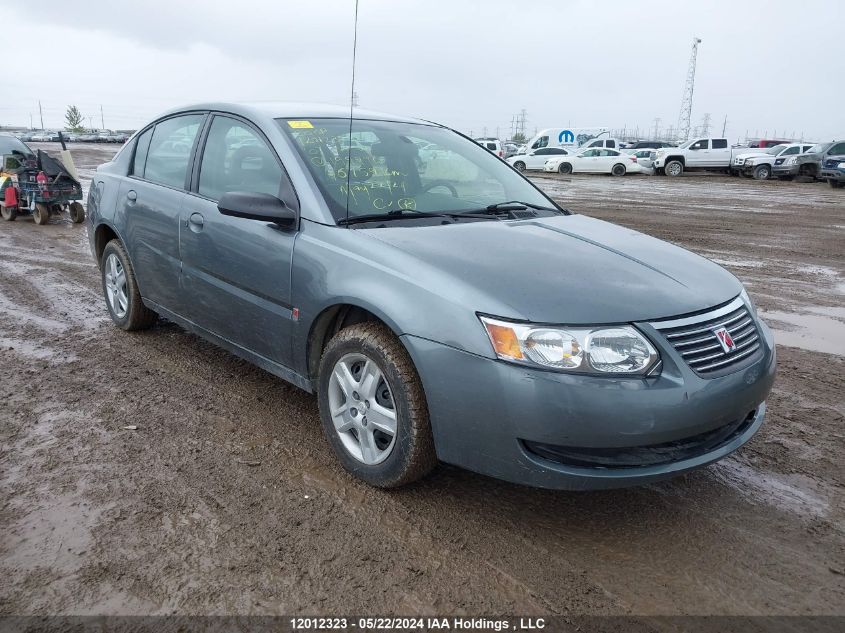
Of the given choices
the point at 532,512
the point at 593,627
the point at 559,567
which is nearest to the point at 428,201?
the point at 532,512

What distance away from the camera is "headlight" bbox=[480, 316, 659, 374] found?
8.32 ft

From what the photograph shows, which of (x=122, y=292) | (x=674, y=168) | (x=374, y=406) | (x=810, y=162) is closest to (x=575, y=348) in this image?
(x=374, y=406)

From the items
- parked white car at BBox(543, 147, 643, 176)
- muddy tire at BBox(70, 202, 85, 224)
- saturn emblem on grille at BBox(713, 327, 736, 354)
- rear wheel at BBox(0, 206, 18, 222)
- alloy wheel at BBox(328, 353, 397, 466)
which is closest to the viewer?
saturn emblem on grille at BBox(713, 327, 736, 354)

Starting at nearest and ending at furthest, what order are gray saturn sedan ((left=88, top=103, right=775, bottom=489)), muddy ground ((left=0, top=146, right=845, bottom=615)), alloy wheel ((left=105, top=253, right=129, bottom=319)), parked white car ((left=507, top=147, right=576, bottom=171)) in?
muddy ground ((left=0, top=146, right=845, bottom=615))
gray saturn sedan ((left=88, top=103, right=775, bottom=489))
alloy wheel ((left=105, top=253, right=129, bottom=319))
parked white car ((left=507, top=147, right=576, bottom=171))

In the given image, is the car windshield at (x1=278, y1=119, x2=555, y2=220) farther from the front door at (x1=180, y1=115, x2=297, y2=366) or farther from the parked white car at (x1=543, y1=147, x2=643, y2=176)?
the parked white car at (x1=543, y1=147, x2=643, y2=176)

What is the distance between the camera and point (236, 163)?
3.93 metres

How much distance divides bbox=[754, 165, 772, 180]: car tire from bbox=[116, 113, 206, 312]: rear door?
30.3m

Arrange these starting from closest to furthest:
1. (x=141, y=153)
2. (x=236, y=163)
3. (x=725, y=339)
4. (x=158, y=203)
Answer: (x=725, y=339) → (x=236, y=163) → (x=158, y=203) → (x=141, y=153)

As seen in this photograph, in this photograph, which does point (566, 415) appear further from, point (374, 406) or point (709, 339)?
point (374, 406)

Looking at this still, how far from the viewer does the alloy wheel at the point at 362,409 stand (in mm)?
3006

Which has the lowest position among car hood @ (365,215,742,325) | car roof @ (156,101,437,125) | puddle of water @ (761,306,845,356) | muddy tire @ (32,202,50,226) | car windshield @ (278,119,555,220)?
puddle of water @ (761,306,845,356)

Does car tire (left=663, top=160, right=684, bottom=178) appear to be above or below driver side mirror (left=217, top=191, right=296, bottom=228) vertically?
above

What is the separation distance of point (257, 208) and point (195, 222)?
91cm

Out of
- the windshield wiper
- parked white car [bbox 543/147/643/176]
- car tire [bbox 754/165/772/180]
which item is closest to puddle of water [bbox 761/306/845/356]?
the windshield wiper
